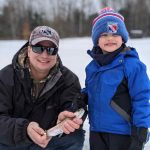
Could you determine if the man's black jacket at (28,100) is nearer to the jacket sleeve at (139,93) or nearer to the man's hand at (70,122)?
the man's hand at (70,122)

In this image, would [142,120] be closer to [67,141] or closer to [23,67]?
[67,141]

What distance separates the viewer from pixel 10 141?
2.86m

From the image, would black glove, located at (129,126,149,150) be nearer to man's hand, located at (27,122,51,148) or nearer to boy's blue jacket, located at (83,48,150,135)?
boy's blue jacket, located at (83,48,150,135)

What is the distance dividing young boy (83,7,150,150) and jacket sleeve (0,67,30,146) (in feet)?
1.71

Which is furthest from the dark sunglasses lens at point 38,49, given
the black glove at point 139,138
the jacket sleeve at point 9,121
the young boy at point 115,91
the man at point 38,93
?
the black glove at point 139,138

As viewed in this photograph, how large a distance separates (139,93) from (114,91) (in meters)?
0.18

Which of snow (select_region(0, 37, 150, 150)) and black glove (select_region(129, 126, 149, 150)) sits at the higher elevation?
black glove (select_region(129, 126, 149, 150))

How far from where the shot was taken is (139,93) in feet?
8.46

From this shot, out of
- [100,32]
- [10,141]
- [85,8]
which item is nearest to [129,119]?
[100,32]

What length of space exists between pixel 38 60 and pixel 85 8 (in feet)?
166

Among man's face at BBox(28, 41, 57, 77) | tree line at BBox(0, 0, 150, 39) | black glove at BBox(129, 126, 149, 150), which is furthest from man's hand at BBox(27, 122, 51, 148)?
tree line at BBox(0, 0, 150, 39)

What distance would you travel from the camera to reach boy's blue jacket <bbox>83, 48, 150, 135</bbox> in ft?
8.45

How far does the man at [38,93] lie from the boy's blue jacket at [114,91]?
0.53 ft

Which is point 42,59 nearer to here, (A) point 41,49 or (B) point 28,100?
(A) point 41,49
